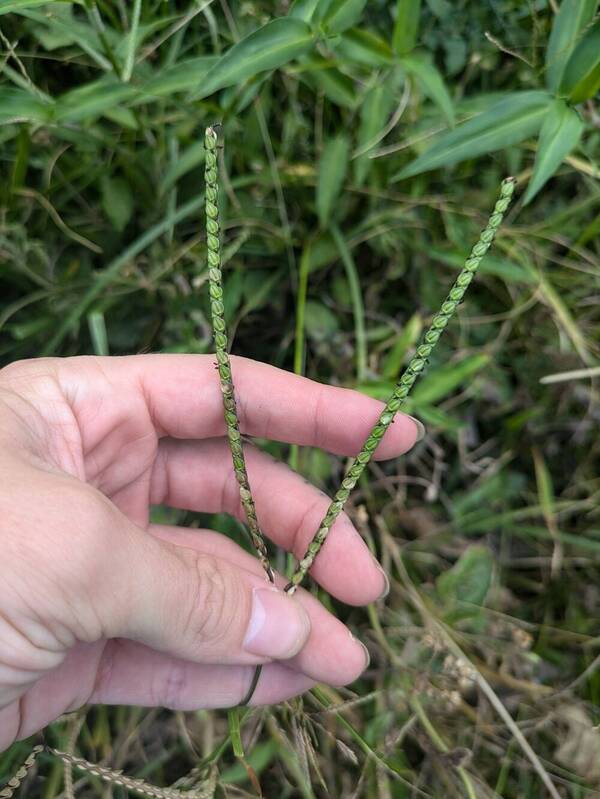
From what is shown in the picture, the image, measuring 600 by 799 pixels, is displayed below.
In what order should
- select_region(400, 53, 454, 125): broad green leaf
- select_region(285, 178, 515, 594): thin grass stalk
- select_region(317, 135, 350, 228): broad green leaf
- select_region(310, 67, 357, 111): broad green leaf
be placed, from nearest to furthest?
select_region(285, 178, 515, 594): thin grass stalk < select_region(400, 53, 454, 125): broad green leaf < select_region(310, 67, 357, 111): broad green leaf < select_region(317, 135, 350, 228): broad green leaf

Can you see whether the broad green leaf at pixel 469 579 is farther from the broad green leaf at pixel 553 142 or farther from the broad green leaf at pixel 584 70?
the broad green leaf at pixel 584 70

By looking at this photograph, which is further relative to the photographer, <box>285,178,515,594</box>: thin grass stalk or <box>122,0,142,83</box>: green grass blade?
<box>122,0,142,83</box>: green grass blade

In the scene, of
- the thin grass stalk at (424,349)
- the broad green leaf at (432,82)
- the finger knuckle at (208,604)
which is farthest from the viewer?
the broad green leaf at (432,82)

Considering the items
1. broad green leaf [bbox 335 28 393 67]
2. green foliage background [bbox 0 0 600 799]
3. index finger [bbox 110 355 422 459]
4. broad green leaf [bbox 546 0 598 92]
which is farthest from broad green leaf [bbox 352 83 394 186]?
index finger [bbox 110 355 422 459]

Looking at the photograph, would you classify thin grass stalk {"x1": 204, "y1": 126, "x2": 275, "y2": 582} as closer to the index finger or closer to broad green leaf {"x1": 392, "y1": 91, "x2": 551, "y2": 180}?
the index finger

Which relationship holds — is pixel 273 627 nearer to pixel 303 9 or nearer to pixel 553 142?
pixel 553 142

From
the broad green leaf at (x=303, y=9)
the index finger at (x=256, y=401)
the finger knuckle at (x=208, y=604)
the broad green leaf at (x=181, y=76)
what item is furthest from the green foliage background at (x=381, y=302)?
the finger knuckle at (x=208, y=604)
